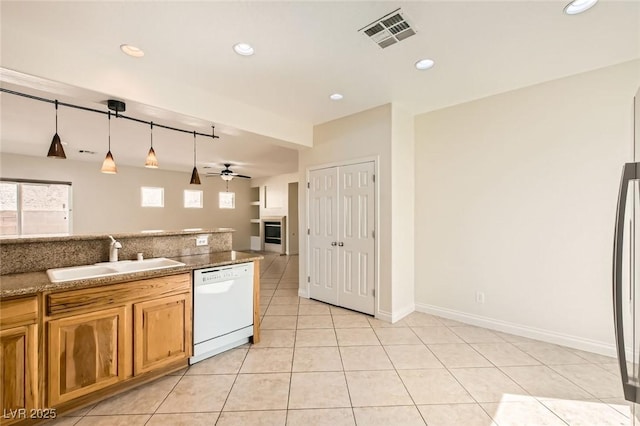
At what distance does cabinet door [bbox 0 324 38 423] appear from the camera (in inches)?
62.1

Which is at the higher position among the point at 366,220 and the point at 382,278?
the point at 366,220

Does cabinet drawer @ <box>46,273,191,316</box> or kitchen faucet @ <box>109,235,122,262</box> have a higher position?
kitchen faucet @ <box>109,235,122,262</box>

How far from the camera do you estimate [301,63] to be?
249 centimetres

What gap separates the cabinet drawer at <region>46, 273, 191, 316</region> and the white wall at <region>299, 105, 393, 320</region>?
2.25m

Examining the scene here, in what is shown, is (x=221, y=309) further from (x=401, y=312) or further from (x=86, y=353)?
(x=401, y=312)

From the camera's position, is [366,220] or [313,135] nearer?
[366,220]

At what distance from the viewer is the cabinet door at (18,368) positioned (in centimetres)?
158

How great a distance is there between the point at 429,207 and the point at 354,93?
69.7 inches

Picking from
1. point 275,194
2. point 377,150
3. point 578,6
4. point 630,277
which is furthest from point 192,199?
point 630,277

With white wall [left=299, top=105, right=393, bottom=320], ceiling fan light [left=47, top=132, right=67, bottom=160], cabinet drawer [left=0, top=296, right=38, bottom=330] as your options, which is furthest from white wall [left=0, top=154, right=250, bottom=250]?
white wall [left=299, top=105, right=393, bottom=320]

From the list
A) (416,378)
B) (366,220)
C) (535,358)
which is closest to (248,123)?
(366,220)

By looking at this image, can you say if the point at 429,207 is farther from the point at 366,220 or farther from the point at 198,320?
the point at 198,320

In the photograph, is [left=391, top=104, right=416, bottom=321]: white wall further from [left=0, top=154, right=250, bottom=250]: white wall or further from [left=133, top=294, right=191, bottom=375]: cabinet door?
[left=0, top=154, right=250, bottom=250]: white wall

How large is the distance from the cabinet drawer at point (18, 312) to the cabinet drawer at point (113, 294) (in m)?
0.07
